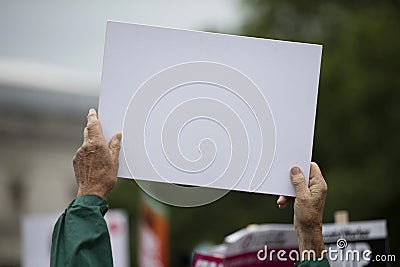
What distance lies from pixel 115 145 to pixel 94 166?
12cm

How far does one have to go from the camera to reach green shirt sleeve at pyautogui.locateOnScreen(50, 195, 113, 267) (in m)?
2.90

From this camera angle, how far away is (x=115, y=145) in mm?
3199

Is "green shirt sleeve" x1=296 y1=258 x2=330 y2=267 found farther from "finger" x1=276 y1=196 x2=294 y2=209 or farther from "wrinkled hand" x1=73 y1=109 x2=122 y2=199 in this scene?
"wrinkled hand" x1=73 y1=109 x2=122 y2=199

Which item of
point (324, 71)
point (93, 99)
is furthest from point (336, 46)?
point (93, 99)

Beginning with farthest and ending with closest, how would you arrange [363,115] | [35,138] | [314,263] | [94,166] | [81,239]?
[35,138] < [363,115] < [314,263] < [94,166] < [81,239]

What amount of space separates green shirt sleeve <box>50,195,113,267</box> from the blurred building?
39.7 meters

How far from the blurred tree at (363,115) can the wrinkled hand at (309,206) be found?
10.0 meters

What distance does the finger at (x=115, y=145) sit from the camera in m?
3.19

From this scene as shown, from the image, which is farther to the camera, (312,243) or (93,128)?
(312,243)

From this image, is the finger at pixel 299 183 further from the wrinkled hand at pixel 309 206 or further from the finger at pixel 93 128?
the finger at pixel 93 128

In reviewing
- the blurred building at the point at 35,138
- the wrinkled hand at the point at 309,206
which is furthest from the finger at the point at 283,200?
the blurred building at the point at 35,138

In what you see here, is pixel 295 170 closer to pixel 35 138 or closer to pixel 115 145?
pixel 115 145

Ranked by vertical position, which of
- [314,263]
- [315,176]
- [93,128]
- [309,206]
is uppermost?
[93,128]

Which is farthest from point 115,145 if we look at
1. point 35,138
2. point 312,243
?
point 35,138
